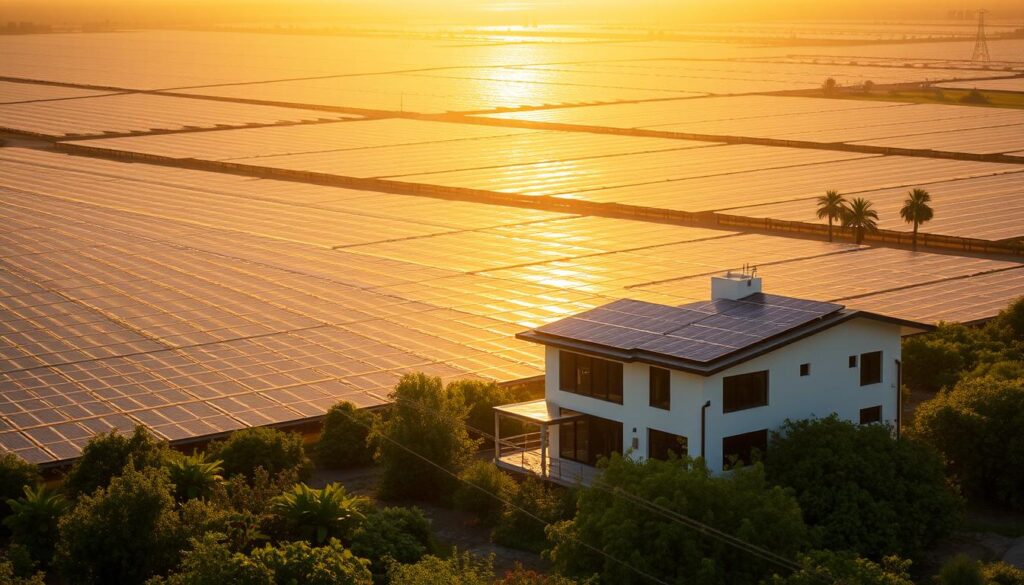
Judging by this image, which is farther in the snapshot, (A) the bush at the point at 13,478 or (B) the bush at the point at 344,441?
(B) the bush at the point at 344,441

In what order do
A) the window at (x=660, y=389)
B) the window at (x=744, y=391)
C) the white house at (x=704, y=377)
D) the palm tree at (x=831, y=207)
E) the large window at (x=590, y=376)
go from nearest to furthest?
1. the white house at (x=704, y=377)
2. the window at (x=744, y=391)
3. the window at (x=660, y=389)
4. the large window at (x=590, y=376)
5. the palm tree at (x=831, y=207)

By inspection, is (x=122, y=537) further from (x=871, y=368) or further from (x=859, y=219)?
(x=859, y=219)

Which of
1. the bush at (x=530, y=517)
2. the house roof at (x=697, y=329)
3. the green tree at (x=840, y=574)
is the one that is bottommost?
the bush at (x=530, y=517)

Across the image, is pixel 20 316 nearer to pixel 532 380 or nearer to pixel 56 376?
pixel 56 376

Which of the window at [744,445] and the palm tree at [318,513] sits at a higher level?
the window at [744,445]

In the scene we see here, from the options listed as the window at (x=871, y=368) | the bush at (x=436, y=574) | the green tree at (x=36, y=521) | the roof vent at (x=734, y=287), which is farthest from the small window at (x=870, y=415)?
the green tree at (x=36, y=521)

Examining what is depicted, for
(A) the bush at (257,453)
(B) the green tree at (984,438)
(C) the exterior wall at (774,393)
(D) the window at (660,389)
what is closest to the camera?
(C) the exterior wall at (774,393)

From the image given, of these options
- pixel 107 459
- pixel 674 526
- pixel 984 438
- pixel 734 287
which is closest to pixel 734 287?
pixel 734 287

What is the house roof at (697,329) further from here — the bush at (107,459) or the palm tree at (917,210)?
the palm tree at (917,210)
